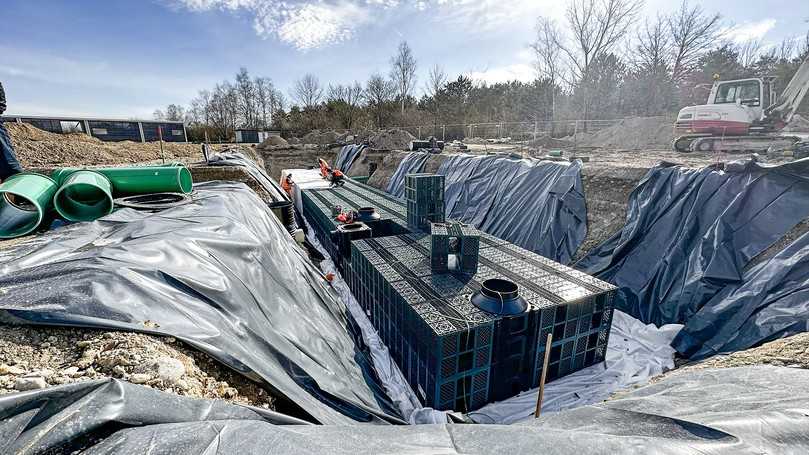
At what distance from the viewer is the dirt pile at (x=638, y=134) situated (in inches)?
771

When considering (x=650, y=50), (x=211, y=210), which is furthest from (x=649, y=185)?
(x=650, y=50)

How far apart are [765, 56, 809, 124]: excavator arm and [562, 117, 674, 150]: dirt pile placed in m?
7.84

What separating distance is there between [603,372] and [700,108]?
13210mm

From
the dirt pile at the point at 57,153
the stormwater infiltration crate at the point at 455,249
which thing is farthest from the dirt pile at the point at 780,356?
the dirt pile at the point at 57,153

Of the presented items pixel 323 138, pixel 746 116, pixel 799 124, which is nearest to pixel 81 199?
pixel 746 116

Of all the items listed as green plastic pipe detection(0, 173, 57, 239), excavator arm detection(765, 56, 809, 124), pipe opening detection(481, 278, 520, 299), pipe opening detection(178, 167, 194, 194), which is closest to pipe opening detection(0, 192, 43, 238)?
green plastic pipe detection(0, 173, 57, 239)

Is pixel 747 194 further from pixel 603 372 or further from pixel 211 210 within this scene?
pixel 211 210

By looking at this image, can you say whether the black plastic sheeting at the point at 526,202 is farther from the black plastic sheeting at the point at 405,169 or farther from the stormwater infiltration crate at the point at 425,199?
the black plastic sheeting at the point at 405,169

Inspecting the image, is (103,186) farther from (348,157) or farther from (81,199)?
(348,157)

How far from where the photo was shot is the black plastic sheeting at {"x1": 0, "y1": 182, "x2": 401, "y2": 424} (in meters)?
2.13

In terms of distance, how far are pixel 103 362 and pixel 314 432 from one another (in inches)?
56.5

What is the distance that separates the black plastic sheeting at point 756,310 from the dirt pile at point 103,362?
6.62 metres

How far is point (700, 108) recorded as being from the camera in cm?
1251

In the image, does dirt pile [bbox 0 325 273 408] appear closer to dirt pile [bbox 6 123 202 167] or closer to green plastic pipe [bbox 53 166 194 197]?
green plastic pipe [bbox 53 166 194 197]
